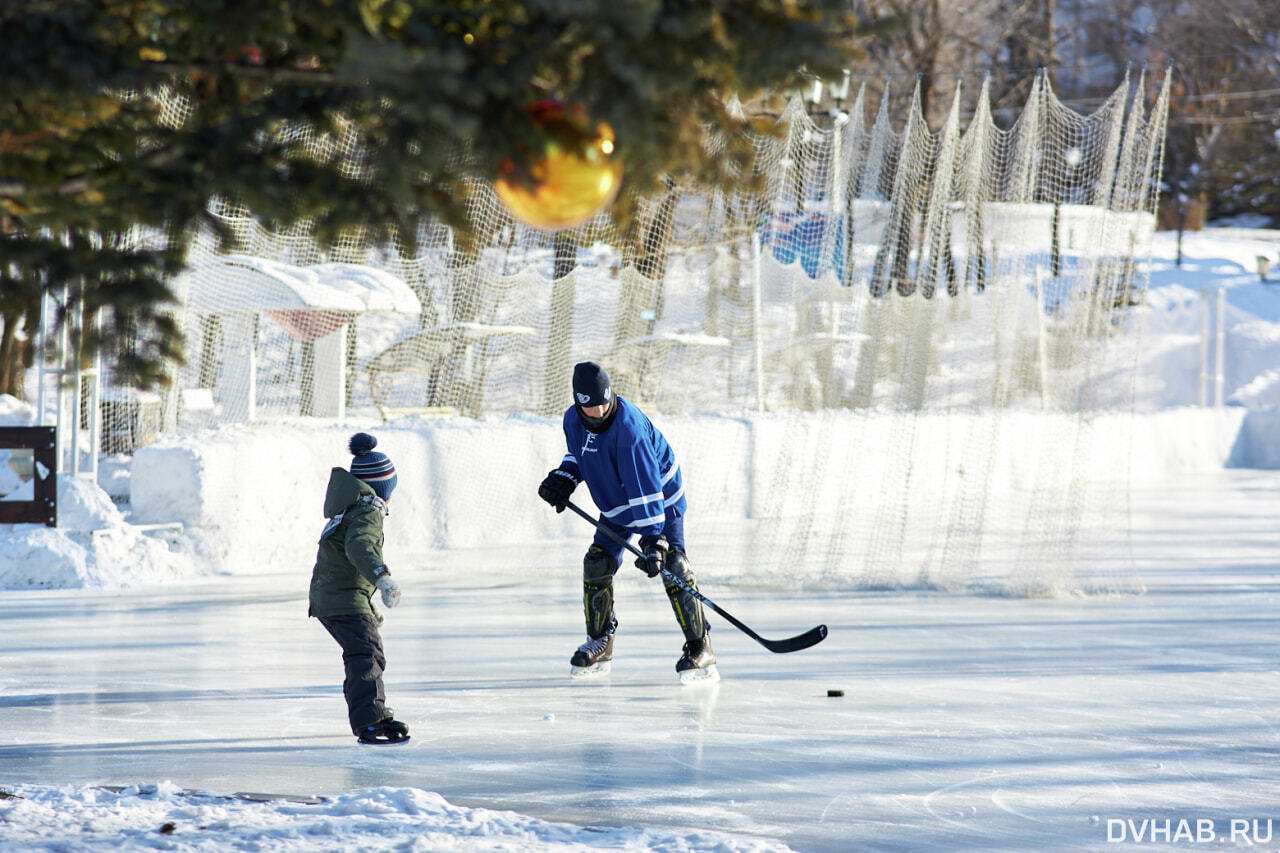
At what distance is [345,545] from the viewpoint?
428 cm

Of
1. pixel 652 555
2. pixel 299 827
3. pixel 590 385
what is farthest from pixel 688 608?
pixel 299 827

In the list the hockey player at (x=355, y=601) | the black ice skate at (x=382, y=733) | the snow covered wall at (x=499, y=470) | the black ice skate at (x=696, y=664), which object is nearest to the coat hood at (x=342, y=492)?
the hockey player at (x=355, y=601)

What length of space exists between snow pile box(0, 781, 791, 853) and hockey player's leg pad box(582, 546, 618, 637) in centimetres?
209

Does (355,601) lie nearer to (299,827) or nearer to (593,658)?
(299,827)

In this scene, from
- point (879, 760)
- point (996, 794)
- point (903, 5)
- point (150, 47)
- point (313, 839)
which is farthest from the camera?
point (903, 5)

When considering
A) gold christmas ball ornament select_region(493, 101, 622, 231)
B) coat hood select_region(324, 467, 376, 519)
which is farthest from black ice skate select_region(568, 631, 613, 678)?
gold christmas ball ornament select_region(493, 101, 622, 231)

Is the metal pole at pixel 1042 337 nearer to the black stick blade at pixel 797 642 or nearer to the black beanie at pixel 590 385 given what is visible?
the black stick blade at pixel 797 642

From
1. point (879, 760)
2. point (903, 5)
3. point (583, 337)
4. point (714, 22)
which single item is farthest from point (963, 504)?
point (903, 5)

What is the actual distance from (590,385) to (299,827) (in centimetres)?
227

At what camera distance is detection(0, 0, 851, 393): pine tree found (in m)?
1.99

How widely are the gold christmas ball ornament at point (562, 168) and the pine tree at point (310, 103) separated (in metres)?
0.04

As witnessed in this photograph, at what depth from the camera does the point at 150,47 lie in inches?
90.6

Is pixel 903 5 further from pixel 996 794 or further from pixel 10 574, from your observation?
pixel 996 794

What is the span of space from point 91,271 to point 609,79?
3.25ft
